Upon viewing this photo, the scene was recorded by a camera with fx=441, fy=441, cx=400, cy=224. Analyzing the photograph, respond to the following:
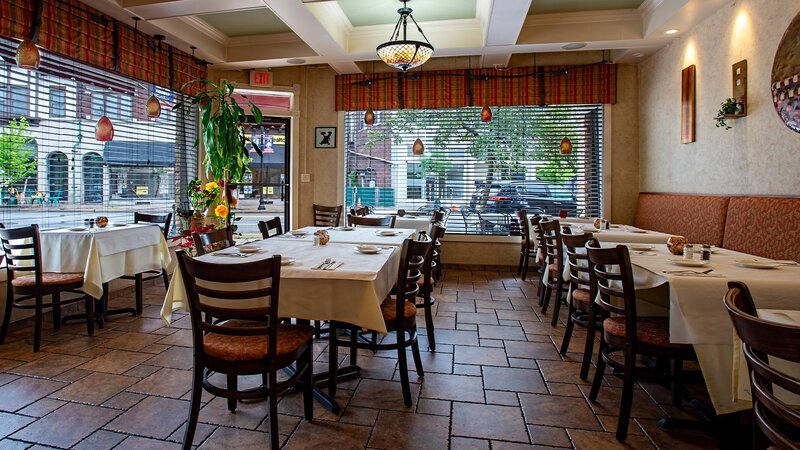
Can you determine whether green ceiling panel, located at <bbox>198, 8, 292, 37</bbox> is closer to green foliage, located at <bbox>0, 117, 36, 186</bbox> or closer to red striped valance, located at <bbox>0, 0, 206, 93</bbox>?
red striped valance, located at <bbox>0, 0, 206, 93</bbox>

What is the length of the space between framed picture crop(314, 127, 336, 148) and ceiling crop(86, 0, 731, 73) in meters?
1.02

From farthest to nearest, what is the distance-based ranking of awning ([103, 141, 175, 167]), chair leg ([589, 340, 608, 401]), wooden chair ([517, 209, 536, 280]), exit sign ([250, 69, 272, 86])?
exit sign ([250, 69, 272, 86]) → wooden chair ([517, 209, 536, 280]) → awning ([103, 141, 175, 167]) → chair leg ([589, 340, 608, 401])

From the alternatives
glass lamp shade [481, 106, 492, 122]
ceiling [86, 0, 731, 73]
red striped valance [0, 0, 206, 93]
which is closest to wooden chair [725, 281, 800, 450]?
ceiling [86, 0, 731, 73]

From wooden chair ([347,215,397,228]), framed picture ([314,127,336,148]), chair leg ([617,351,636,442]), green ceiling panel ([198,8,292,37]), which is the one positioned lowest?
chair leg ([617,351,636,442])

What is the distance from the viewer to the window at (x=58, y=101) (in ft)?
13.5

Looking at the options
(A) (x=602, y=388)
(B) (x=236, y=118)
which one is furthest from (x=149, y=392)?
(B) (x=236, y=118)

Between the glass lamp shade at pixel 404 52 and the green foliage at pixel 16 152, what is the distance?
A: 3.20 meters

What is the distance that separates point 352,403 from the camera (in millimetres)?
2414

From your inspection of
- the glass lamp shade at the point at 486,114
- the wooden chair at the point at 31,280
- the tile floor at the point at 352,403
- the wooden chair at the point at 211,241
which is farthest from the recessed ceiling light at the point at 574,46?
the wooden chair at the point at 31,280

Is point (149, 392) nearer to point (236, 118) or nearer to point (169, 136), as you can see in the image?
point (236, 118)

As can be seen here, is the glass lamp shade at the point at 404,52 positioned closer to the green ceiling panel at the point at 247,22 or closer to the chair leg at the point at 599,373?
the green ceiling panel at the point at 247,22

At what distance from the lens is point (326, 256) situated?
254 centimetres

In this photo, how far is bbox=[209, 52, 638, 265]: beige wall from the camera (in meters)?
6.11

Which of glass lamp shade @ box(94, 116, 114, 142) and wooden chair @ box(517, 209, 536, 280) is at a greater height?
glass lamp shade @ box(94, 116, 114, 142)
